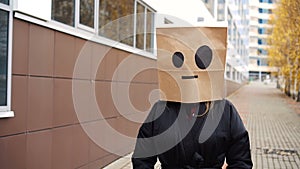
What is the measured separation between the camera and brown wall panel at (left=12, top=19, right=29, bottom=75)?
14.0ft

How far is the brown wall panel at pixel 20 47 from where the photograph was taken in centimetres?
426

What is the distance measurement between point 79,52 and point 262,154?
495 centimetres

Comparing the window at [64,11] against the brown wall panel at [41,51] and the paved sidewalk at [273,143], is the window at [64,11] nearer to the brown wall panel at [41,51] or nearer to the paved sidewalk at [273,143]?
the brown wall panel at [41,51]

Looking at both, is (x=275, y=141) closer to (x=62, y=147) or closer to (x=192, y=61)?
(x=62, y=147)

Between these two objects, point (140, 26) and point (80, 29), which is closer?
point (80, 29)

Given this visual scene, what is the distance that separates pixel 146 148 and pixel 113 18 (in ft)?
18.5

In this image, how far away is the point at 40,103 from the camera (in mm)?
4770

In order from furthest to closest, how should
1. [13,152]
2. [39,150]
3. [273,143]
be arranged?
[273,143]
[39,150]
[13,152]


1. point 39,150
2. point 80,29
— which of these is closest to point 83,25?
point 80,29

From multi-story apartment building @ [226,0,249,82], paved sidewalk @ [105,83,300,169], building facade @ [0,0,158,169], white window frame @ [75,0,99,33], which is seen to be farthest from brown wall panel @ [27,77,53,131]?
multi-story apartment building @ [226,0,249,82]

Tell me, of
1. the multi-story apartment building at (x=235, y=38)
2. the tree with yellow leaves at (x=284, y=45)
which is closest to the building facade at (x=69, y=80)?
the multi-story apartment building at (x=235, y=38)

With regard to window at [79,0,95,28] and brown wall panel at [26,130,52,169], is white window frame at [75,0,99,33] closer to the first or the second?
window at [79,0,95,28]

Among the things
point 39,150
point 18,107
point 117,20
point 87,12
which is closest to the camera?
point 18,107

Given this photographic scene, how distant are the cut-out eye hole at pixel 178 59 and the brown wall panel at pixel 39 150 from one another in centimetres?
275
